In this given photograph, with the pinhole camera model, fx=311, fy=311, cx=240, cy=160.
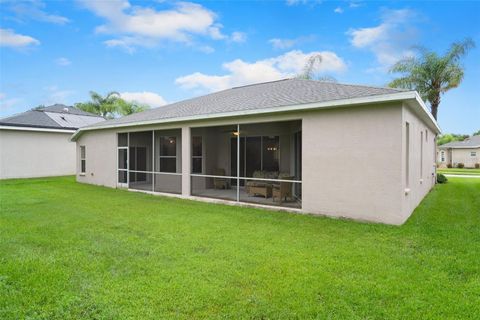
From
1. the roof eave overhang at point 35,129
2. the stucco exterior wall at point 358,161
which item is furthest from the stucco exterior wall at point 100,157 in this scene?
the stucco exterior wall at point 358,161

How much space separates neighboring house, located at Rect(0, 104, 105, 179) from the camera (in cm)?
1931

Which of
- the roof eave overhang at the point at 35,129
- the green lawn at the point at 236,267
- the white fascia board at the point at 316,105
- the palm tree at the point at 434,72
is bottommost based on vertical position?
the green lawn at the point at 236,267

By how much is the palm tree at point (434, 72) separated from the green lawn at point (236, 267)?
48.7ft

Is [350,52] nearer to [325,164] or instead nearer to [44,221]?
[325,164]

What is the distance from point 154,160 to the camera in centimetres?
1418

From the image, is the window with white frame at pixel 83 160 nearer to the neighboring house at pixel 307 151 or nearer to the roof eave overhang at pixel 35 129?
the neighboring house at pixel 307 151

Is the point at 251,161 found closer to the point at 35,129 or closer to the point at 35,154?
the point at 35,129

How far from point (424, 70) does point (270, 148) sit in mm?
14087

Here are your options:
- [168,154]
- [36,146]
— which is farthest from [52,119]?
[168,154]

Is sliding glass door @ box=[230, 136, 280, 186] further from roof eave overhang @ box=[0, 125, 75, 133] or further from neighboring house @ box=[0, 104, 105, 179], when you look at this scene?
neighboring house @ box=[0, 104, 105, 179]

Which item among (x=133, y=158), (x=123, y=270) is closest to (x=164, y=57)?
(x=133, y=158)

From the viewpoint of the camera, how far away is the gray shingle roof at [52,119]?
20312 millimetres

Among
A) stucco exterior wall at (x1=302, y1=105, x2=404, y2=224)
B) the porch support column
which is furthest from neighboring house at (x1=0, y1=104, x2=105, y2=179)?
stucco exterior wall at (x1=302, y1=105, x2=404, y2=224)

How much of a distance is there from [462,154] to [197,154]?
133ft
